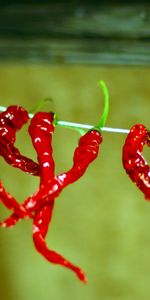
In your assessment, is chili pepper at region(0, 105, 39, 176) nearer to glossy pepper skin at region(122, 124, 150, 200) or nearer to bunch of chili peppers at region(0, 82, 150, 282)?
bunch of chili peppers at region(0, 82, 150, 282)

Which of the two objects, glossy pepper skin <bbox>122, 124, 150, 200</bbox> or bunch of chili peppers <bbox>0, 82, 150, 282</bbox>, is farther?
glossy pepper skin <bbox>122, 124, 150, 200</bbox>

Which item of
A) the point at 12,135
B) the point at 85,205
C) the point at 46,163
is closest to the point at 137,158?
the point at 46,163

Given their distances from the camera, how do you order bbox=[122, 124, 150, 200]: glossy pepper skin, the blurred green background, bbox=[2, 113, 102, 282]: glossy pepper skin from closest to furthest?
bbox=[2, 113, 102, 282]: glossy pepper skin < bbox=[122, 124, 150, 200]: glossy pepper skin < the blurred green background

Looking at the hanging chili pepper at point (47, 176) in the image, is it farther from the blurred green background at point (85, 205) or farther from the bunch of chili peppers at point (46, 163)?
the blurred green background at point (85, 205)

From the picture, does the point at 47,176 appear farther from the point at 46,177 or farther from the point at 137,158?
the point at 137,158

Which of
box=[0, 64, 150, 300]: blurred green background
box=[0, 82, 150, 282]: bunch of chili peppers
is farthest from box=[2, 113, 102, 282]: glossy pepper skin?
box=[0, 64, 150, 300]: blurred green background

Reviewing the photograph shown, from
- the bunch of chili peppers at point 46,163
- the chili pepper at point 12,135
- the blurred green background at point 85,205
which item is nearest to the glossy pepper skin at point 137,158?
the bunch of chili peppers at point 46,163

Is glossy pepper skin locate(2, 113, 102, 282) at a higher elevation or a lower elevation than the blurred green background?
higher

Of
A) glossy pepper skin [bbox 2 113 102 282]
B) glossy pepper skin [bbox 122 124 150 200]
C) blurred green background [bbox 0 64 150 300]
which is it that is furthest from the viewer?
blurred green background [bbox 0 64 150 300]
